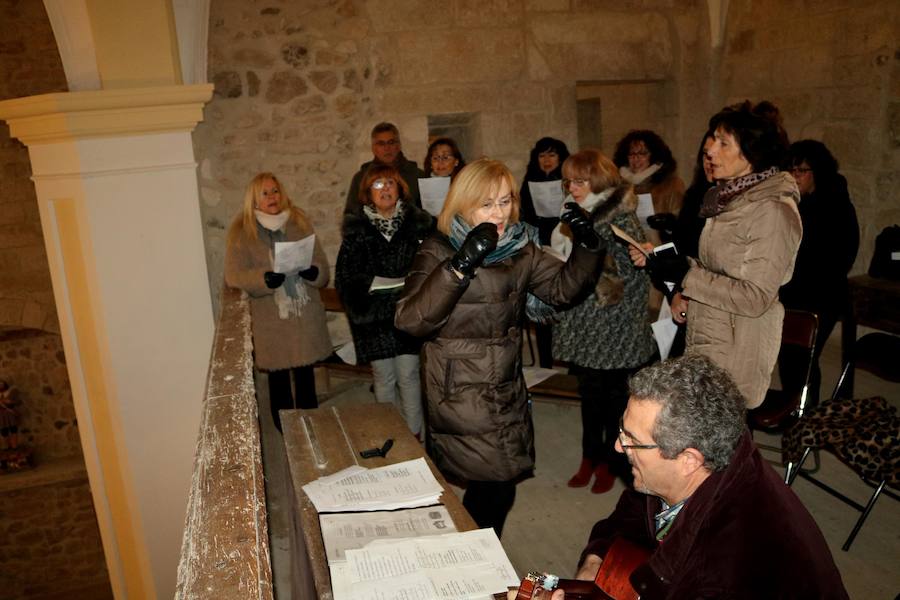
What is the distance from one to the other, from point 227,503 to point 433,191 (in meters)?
3.20

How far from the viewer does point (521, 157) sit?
6652 millimetres

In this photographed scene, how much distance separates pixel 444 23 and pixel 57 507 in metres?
7.43

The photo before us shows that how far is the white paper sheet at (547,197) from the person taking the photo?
5.03 meters

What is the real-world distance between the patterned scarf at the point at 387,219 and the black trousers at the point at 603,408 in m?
1.17

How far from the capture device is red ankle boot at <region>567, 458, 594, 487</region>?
12.9 ft

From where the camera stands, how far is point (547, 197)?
5102 mm

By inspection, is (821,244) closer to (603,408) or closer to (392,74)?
(603,408)

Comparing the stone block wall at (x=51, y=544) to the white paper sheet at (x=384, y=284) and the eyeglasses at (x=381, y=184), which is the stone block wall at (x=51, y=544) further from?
the eyeglasses at (x=381, y=184)

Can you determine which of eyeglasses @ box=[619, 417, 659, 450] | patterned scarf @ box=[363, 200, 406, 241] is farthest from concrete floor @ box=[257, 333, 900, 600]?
eyeglasses @ box=[619, 417, 659, 450]

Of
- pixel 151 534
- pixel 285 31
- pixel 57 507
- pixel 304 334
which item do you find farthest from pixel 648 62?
pixel 57 507

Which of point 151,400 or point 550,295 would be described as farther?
point 151,400

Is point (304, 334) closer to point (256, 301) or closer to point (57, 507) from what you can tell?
point (256, 301)

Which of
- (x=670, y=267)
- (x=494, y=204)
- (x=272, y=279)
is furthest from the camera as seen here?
(x=272, y=279)

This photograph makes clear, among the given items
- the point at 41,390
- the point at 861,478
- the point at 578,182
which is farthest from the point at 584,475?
the point at 41,390
